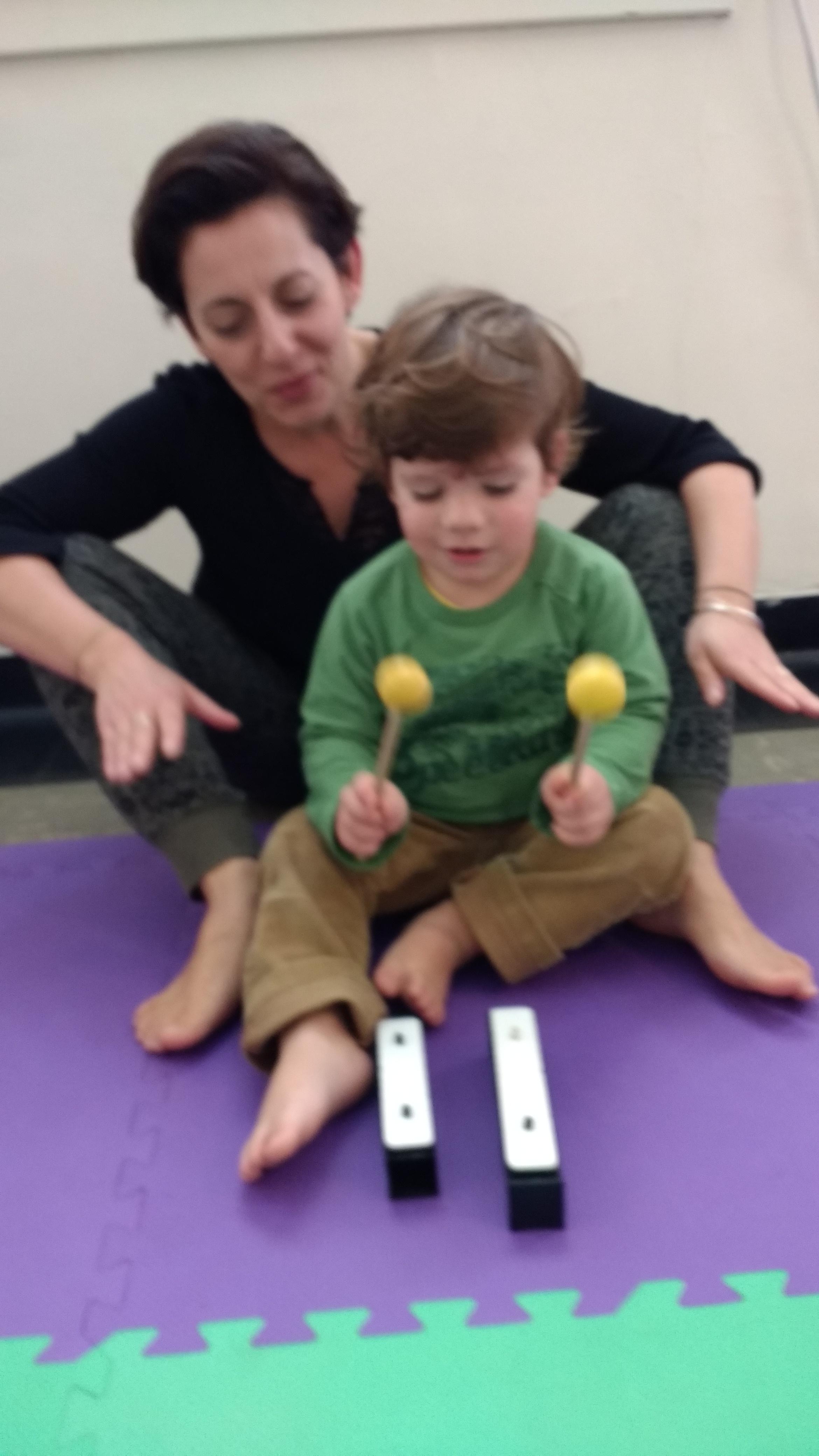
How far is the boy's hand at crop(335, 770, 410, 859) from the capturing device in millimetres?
758

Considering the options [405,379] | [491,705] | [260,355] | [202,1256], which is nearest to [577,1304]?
[202,1256]

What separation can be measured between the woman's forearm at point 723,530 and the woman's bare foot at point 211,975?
0.43 metres

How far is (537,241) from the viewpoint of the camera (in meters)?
1.29

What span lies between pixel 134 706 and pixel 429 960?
286mm

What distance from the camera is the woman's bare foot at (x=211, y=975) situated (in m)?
0.83

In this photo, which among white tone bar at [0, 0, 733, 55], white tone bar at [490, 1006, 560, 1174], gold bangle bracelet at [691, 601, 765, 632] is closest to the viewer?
white tone bar at [490, 1006, 560, 1174]

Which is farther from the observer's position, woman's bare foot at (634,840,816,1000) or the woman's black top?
the woman's black top

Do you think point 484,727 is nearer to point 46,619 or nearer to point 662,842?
point 662,842

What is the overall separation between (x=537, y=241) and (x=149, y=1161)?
1.05 metres

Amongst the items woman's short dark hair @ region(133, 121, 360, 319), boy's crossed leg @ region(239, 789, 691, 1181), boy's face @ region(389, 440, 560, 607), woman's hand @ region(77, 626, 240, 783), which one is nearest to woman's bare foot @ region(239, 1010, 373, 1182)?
boy's crossed leg @ region(239, 789, 691, 1181)

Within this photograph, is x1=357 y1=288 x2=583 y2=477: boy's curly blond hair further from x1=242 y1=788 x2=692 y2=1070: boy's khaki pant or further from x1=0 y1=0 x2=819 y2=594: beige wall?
x1=0 y1=0 x2=819 y2=594: beige wall

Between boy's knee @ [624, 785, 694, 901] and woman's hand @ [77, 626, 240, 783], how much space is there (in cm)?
31

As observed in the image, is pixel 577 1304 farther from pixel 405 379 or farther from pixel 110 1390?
pixel 405 379

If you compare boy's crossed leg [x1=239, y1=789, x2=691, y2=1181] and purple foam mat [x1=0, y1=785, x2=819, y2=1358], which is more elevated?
boy's crossed leg [x1=239, y1=789, x2=691, y2=1181]
